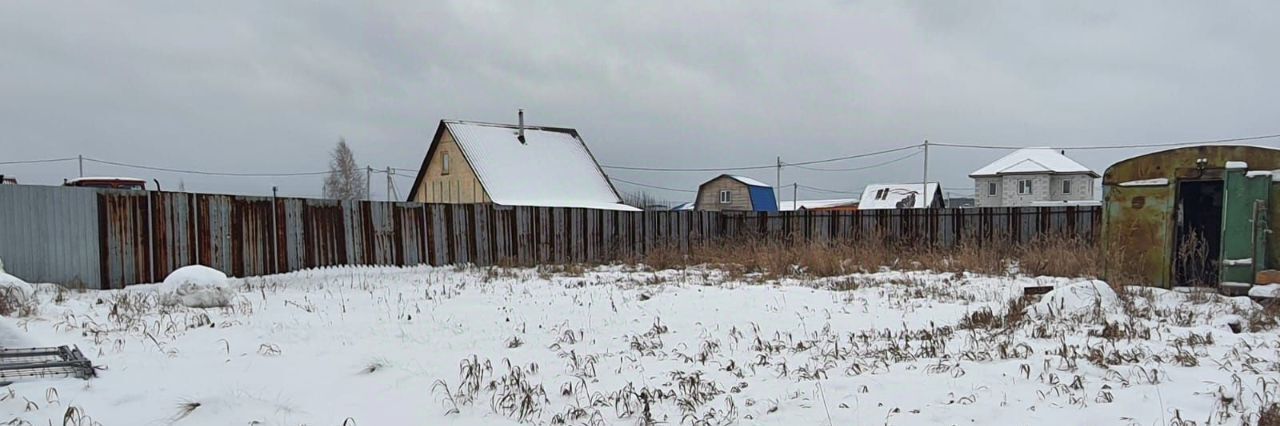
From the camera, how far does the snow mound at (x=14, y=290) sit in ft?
21.2

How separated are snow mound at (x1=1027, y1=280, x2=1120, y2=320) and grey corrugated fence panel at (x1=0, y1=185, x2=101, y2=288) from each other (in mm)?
10353

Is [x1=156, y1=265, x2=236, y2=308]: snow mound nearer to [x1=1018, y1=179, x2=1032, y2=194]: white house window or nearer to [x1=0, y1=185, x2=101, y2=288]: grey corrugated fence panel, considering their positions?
[x1=0, y1=185, x2=101, y2=288]: grey corrugated fence panel

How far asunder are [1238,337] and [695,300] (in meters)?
4.48

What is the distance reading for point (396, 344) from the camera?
5.30 metres

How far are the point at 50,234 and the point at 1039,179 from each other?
132 ft

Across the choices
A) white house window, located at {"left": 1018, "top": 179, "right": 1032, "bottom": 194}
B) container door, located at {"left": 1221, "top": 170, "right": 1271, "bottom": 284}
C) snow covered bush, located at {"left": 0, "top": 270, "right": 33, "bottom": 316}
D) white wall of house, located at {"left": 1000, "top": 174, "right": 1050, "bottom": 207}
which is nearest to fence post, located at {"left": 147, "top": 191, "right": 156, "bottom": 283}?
snow covered bush, located at {"left": 0, "top": 270, "right": 33, "bottom": 316}

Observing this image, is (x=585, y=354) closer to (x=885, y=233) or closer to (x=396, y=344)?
(x=396, y=344)

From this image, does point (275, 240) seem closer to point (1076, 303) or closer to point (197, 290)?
point (197, 290)

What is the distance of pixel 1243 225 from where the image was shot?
6.98 meters

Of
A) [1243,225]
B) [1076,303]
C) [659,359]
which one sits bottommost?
[659,359]

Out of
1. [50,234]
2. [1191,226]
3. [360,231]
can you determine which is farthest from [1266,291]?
[50,234]

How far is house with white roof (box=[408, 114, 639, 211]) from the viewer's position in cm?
2191

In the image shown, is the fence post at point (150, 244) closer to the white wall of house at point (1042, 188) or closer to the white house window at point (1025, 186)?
the white wall of house at point (1042, 188)

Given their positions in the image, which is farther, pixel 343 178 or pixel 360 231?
pixel 343 178
